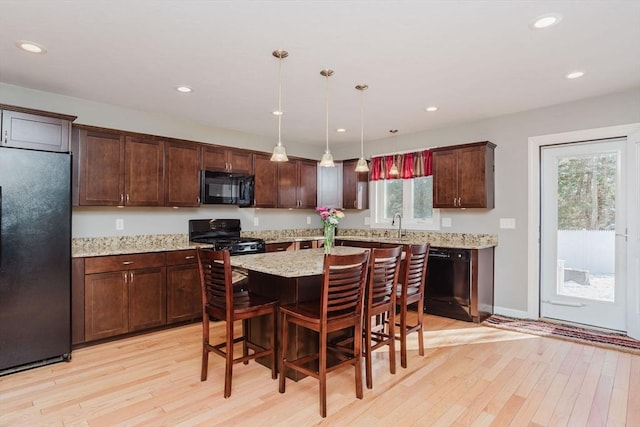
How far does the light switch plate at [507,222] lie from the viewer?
4.50 metres

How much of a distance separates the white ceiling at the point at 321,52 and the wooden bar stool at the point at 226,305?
1.52 meters

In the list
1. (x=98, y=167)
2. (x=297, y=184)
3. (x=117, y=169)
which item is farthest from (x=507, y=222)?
(x=98, y=167)

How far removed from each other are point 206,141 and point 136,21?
8.86 feet

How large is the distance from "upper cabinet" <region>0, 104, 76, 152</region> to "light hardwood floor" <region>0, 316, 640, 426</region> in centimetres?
185

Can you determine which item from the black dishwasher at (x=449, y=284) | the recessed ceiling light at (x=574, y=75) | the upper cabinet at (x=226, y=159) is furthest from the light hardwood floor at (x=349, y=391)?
the recessed ceiling light at (x=574, y=75)

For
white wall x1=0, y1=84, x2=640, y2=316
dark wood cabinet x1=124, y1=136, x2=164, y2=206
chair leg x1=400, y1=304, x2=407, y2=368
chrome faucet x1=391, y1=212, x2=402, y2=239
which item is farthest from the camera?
chrome faucet x1=391, y1=212, x2=402, y2=239

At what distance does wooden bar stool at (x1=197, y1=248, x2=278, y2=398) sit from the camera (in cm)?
248

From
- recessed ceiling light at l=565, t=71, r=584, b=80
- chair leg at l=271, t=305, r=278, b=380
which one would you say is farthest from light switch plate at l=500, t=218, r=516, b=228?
chair leg at l=271, t=305, r=278, b=380

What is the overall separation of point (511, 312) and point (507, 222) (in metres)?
1.10

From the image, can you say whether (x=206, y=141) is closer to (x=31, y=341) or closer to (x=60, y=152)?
(x=60, y=152)

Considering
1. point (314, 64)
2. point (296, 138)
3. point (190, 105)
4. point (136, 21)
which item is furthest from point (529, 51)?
point (296, 138)

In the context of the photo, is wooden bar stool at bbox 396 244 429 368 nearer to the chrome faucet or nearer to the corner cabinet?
the corner cabinet

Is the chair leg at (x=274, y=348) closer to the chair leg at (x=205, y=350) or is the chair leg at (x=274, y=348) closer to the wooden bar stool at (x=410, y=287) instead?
the chair leg at (x=205, y=350)

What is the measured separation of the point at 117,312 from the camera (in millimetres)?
3646
